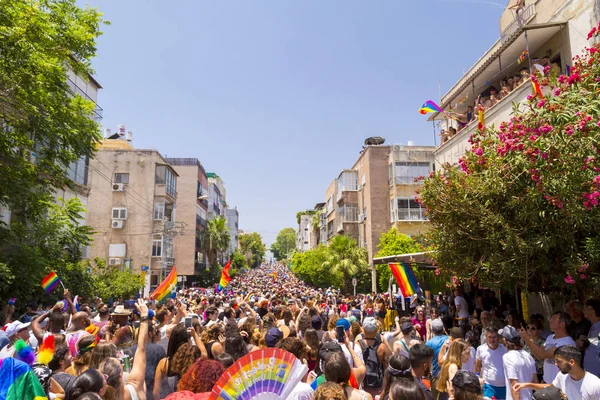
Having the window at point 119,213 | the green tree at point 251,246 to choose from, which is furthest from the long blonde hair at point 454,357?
the green tree at point 251,246

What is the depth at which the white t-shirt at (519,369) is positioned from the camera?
5070 mm

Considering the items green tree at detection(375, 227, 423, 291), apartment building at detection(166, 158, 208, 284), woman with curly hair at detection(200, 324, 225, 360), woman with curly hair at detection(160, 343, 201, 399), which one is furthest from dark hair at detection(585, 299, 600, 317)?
apartment building at detection(166, 158, 208, 284)

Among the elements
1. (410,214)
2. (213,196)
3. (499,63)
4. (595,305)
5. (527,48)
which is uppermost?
(213,196)

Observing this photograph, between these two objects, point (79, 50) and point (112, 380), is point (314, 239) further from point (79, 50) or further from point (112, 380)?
point (112, 380)

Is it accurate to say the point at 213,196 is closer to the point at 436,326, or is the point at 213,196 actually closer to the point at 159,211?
the point at 159,211

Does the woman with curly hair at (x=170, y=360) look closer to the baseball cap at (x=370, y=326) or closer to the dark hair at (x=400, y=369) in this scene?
the dark hair at (x=400, y=369)

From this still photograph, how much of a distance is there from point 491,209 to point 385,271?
20957 millimetres

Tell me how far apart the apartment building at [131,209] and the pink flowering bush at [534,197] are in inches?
1214

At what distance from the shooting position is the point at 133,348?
571cm

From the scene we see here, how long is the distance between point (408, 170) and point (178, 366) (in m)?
31.3

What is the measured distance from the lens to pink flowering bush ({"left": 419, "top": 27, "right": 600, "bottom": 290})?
22.5 feet

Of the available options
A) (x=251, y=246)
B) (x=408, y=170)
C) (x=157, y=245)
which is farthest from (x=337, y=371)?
(x=251, y=246)

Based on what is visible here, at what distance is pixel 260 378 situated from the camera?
294 centimetres

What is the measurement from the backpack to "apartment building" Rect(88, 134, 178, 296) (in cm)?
3238
